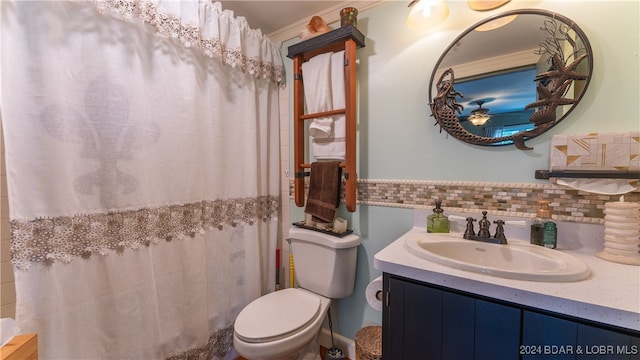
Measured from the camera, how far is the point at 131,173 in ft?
3.87

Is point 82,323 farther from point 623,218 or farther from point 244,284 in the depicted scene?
point 623,218

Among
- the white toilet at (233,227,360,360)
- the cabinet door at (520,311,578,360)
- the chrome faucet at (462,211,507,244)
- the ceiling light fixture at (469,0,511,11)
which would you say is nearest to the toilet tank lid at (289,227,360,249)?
the white toilet at (233,227,360,360)

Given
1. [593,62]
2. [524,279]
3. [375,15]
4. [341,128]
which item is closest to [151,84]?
[341,128]

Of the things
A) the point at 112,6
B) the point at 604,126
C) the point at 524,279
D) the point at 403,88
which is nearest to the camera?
the point at 524,279

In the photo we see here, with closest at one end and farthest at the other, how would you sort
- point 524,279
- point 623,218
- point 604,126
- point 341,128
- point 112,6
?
point 524,279, point 623,218, point 604,126, point 112,6, point 341,128

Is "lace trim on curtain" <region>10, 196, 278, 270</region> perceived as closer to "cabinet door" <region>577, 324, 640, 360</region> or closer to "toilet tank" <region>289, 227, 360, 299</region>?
"toilet tank" <region>289, 227, 360, 299</region>

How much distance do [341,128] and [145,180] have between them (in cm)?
104

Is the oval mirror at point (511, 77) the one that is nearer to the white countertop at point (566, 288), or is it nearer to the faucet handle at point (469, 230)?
the faucet handle at point (469, 230)

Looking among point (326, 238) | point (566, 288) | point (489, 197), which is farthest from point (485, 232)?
point (326, 238)

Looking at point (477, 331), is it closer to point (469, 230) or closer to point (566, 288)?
point (566, 288)

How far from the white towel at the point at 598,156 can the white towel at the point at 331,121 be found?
3.14 feet

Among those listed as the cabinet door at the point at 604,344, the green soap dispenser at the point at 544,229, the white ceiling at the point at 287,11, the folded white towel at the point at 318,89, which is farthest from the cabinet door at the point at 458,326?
the white ceiling at the point at 287,11

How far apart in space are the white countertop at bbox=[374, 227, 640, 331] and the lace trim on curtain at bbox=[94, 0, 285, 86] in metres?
1.38

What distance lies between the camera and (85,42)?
1.05 m
